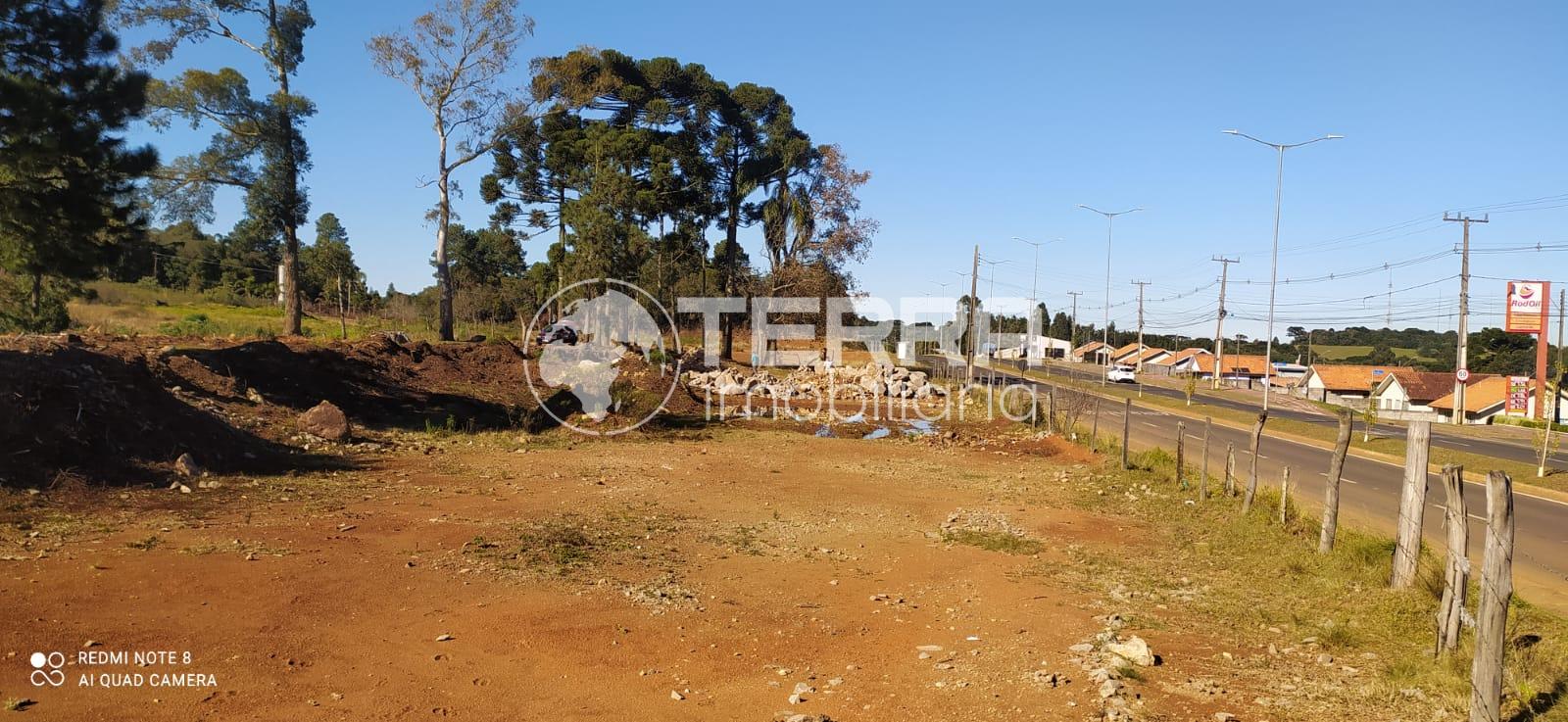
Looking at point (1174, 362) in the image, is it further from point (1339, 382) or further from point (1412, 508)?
point (1412, 508)

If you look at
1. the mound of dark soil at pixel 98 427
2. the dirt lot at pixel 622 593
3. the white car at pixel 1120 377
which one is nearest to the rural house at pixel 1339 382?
the white car at pixel 1120 377

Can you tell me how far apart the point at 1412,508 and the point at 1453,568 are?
1.76 meters

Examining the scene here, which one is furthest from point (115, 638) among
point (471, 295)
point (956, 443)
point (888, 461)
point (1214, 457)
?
point (471, 295)

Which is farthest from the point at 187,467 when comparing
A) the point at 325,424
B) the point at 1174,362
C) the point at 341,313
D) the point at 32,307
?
the point at 1174,362

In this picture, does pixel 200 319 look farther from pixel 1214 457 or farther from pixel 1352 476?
pixel 1352 476

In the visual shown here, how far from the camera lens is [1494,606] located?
16.7 ft

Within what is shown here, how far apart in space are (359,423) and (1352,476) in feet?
69.2

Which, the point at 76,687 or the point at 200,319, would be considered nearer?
the point at 76,687

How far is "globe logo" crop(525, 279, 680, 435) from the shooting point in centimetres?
2278

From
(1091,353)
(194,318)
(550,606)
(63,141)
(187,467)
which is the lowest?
(550,606)

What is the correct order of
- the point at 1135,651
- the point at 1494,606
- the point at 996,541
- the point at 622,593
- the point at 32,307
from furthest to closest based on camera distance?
the point at 32,307 → the point at 996,541 → the point at 622,593 → the point at 1135,651 → the point at 1494,606

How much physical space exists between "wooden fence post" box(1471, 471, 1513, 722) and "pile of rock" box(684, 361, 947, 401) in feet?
92.4

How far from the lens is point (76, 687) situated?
214 inches

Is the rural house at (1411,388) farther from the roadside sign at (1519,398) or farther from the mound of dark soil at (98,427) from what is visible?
the mound of dark soil at (98,427)
